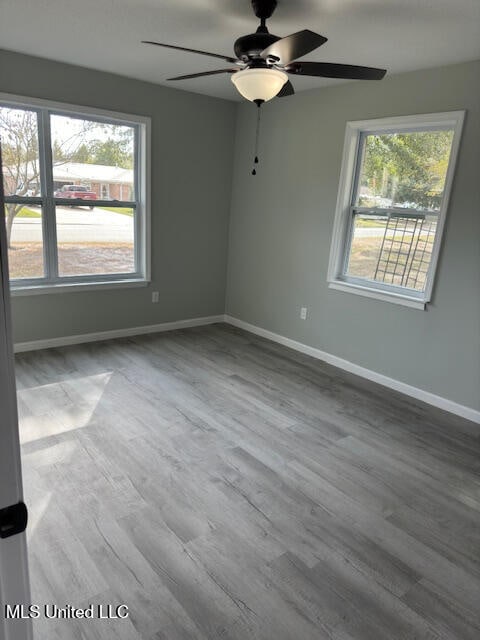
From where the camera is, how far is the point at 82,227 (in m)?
4.29

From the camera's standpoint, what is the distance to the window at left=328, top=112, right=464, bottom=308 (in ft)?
11.2

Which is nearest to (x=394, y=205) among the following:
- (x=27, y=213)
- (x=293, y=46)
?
(x=293, y=46)

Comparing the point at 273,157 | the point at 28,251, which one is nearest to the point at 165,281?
the point at 28,251

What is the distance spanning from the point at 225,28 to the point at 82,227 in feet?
7.59

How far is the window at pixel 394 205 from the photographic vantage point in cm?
341

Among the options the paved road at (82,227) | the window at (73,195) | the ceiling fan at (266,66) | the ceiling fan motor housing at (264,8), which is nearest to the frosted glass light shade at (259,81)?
the ceiling fan at (266,66)

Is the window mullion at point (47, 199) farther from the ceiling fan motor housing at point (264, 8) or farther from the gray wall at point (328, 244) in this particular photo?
the ceiling fan motor housing at point (264, 8)

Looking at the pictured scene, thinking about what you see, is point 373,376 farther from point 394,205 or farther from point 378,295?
point 394,205

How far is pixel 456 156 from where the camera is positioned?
3199 millimetres

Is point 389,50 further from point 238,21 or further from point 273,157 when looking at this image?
point 273,157

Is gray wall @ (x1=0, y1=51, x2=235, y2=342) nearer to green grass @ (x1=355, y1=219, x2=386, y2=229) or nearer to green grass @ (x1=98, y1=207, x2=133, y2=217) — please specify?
green grass @ (x1=98, y1=207, x2=133, y2=217)

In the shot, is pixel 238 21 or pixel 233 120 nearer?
pixel 238 21

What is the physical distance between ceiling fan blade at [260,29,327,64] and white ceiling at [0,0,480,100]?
46cm

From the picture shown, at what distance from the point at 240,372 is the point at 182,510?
1882 mm
